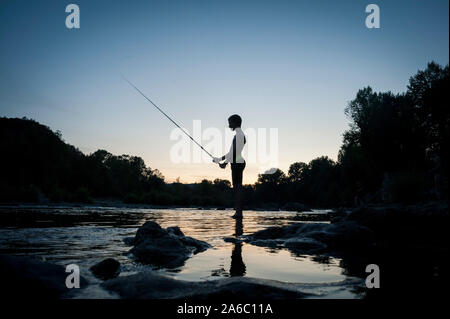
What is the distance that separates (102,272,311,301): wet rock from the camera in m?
2.24

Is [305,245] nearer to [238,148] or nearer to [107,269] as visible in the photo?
[238,148]

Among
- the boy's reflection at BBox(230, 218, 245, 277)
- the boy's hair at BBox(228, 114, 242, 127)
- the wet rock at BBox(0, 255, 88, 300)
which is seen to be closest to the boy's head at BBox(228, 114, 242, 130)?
the boy's hair at BBox(228, 114, 242, 127)

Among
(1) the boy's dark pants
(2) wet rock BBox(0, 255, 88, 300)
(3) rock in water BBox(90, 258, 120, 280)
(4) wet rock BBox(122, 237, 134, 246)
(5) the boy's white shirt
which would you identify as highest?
(5) the boy's white shirt

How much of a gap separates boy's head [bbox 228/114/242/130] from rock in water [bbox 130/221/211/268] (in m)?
3.39

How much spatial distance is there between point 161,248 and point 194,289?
7.43 ft

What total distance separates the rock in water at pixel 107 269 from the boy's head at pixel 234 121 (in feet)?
16.5

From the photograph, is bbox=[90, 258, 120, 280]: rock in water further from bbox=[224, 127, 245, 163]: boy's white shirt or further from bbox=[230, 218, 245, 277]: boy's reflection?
bbox=[224, 127, 245, 163]: boy's white shirt

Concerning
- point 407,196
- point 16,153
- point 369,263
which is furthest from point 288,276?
point 16,153

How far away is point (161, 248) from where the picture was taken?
14.9ft

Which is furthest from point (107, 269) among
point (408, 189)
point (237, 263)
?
point (408, 189)

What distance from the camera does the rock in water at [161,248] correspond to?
4051 mm

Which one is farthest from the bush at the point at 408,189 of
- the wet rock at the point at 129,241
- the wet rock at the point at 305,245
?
the wet rock at the point at 129,241
